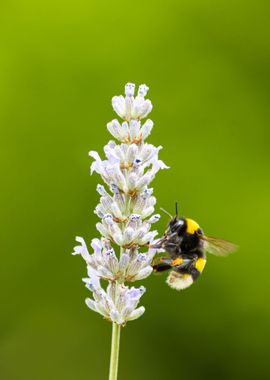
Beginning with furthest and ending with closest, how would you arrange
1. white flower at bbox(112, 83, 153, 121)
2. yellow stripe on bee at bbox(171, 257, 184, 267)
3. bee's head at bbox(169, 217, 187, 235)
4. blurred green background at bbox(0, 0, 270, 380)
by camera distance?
1. blurred green background at bbox(0, 0, 270, 380)
2. bee's head at bbox(169, 217, 187, 235)
3. yellow stripe on bee at bbox(171, 257, 184, 267)
4. white flower at bbox(112, 83, 153, 121)

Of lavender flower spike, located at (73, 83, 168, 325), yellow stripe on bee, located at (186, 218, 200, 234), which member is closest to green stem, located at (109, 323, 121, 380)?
lavender flower spike, located at (73, 83, 168, 325)

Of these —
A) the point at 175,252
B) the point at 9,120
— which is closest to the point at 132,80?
the point at 9,120

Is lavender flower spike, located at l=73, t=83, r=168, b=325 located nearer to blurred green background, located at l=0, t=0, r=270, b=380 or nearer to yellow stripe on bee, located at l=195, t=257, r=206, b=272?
yellow stripe on bee, located at l=195, t=257, r=206, b=272

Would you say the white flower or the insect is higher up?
the white flower

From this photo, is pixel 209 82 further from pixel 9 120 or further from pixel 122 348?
pixel 122 348

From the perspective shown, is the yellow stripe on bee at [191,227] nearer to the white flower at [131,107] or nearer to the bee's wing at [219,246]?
the bee's wing at [219,246]

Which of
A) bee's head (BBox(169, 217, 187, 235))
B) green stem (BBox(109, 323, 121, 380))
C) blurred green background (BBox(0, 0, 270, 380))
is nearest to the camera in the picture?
green stem (BBox(109, 323, 121, 380))

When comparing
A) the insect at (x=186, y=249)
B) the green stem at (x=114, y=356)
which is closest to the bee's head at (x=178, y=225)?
the insect at (x=186, y=249)
